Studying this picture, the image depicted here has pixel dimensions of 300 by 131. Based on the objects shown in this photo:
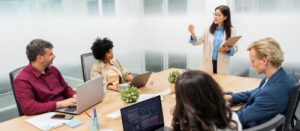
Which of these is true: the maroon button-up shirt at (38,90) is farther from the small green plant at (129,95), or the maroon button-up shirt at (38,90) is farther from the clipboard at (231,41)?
the clipboard at (231,41)

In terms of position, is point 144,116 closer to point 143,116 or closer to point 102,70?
point 143,116

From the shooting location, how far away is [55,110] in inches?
81.3

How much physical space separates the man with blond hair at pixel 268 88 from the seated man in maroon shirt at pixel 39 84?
1.26 meters

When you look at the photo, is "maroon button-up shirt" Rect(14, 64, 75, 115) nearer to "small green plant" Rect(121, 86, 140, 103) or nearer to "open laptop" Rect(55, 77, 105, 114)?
"open laptop" Rect(55, 77, 105, 114)

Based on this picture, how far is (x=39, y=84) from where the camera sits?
2188 millimetres

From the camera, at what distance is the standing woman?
11.4ft

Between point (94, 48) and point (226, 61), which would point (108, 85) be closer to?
point (94, 48)

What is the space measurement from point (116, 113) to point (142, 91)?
58 centimetres

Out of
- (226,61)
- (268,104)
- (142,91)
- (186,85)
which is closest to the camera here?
(186,85)

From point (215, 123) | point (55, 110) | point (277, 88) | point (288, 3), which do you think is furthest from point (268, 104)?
point (288, 3)

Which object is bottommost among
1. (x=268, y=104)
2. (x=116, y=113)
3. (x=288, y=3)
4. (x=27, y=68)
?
(x=116, y=113)

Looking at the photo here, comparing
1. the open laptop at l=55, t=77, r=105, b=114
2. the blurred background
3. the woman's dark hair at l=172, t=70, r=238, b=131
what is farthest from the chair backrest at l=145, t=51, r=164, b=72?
the woman's dark hair at l=172, t=70, r=238, b=131

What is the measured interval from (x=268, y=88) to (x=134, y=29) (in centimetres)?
390

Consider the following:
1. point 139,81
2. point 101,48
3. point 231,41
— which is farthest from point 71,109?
point 231,41
